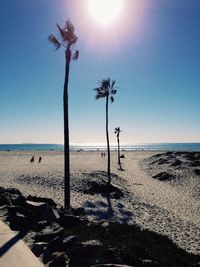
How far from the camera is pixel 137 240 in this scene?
10.5 m

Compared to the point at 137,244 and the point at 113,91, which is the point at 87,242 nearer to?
the point at 137,244

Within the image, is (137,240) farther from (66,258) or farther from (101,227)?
(66,258)

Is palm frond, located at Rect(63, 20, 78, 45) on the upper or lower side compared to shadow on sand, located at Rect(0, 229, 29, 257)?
upper

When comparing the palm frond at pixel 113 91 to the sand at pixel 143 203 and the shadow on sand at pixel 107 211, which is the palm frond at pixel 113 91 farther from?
the shadow on sand at pixel 107 211

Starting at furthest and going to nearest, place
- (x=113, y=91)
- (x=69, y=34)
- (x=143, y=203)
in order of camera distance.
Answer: (x=113, y=91) → (x=143, y=203) → (x=69, y=34)

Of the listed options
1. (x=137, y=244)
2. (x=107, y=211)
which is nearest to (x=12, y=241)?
(x=137, y=244)

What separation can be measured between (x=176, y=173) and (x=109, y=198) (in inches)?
779


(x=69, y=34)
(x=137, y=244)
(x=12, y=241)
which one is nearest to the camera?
(x=137, y=244)

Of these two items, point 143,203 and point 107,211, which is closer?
point 107,211

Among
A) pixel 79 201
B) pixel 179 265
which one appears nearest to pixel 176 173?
pixel 79 201

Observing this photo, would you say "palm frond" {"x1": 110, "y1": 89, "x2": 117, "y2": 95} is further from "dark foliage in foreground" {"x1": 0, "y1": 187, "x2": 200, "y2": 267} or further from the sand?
"dark foliage in foreground" {"x1": 0, "y1": 187, "x2": 200, "y2": 267}

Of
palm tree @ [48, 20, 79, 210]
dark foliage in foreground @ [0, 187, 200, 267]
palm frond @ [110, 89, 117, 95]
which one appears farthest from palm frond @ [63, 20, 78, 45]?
palm frond @ [110, 89, 117, 95]

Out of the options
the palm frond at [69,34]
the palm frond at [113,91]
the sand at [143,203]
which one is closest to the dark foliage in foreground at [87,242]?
the sand at [143,203]

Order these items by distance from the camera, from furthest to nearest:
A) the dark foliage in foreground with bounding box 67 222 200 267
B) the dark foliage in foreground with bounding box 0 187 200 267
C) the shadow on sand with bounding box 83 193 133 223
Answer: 1. the shadow on sand with bounding box 83 193 133 223
2. the dark foliage in foreground with bounding box 67 222 200 267
3. the dark foliage in foreground with bounding box 0 187 200 267
